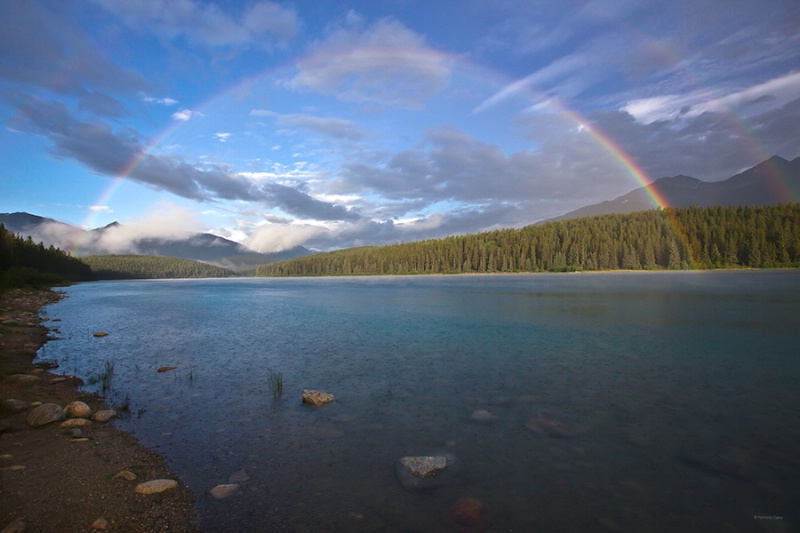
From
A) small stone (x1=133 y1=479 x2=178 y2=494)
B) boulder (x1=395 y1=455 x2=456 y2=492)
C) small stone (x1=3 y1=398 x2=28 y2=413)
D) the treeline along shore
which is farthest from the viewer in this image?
the treeline along shore

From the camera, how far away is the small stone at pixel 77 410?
44.4 ft

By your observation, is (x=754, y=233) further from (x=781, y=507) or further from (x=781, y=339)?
(x=781, y=507)

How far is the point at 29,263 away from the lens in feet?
430

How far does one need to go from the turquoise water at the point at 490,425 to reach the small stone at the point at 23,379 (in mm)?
2966

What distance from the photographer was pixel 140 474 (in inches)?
383

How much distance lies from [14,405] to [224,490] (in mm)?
9985

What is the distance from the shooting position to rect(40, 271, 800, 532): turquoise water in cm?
870

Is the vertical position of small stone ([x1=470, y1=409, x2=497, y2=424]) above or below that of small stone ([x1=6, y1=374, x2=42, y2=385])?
below

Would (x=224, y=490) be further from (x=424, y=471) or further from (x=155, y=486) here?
(x=424, y=471)

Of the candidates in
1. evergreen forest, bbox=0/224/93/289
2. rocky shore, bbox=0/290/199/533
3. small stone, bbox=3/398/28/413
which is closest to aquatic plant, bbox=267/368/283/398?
rocky shore, bbox=0/290/199/533

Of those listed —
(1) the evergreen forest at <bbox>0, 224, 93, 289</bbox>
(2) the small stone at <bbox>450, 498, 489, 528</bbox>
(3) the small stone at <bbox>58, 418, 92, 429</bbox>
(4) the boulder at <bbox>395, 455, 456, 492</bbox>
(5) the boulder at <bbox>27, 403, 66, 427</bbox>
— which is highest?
(1) the evergreen forest at <bbox>0, 224, 93, 289</bbox>

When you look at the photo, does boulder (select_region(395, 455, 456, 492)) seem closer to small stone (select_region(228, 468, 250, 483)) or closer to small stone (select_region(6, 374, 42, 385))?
small stone (select_region(228, 468, 250, 483))

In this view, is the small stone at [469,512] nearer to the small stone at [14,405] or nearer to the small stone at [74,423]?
the small stone at [74,423]

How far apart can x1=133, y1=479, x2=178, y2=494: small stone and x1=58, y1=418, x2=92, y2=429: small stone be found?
5448 mm
